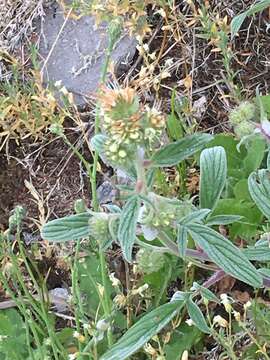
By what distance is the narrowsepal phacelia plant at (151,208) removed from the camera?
1186mm

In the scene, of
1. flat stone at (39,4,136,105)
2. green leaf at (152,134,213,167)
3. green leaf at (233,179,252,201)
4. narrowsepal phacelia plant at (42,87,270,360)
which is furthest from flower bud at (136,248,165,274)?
flat stone at (39,4,136,105)

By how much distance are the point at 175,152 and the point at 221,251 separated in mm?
198

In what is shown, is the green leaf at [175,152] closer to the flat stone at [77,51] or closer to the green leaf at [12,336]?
the green leaf at [12,336]

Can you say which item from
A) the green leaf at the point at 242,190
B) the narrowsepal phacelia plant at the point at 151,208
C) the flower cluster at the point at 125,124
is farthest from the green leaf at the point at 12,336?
the flower cluster at the point at 125,124

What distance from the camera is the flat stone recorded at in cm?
241

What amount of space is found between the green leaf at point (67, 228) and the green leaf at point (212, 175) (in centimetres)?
21

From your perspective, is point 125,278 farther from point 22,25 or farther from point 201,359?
point 22,25

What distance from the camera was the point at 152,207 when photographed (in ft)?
4.28

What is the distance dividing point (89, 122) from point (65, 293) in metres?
0.49

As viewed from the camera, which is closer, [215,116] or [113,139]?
[113,139]

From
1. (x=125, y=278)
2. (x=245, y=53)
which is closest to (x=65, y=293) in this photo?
(x=125, y=278)

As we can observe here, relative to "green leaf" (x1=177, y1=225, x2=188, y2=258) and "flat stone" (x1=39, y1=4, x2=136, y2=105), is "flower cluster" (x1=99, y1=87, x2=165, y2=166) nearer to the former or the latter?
"green leaf" (x1=177, y1=225, x2=188, y2=258)

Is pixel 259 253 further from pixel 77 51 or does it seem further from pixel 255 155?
pixel 77 51

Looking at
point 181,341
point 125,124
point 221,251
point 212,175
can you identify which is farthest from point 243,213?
point 125,124
